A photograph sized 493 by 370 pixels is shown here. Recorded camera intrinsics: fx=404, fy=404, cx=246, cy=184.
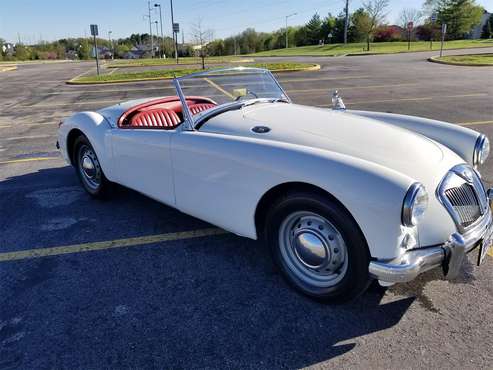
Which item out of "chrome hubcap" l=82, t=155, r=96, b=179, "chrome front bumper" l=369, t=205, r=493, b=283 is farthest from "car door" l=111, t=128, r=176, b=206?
"chrome front bumper" l=369, t=205, r=493, b=283

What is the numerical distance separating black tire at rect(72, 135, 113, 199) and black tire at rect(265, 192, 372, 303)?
227 centimetres

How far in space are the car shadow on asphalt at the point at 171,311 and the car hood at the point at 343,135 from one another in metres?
0.90

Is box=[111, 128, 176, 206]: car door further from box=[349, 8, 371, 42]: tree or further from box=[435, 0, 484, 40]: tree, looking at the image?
box=[435, 0, 484, 40]: tree

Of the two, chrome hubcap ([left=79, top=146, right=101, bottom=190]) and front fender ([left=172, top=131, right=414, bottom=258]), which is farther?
chrome hubcap ([left=79, top=146, right=101, bottom=190])

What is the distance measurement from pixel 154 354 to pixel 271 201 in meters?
1.16

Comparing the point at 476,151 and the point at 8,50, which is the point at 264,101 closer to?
the point at 476,151

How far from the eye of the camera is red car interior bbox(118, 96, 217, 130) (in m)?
3.96

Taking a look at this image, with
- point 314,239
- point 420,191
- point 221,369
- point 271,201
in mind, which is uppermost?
point 420,191

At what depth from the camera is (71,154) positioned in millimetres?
4684

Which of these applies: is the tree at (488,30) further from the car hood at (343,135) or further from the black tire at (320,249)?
the black tire at (320,249)

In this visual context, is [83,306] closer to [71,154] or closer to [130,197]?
[130,197]

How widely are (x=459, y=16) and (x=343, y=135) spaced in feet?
228

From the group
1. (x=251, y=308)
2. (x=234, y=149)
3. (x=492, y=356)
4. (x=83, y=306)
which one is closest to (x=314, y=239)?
(x=251, y=308)

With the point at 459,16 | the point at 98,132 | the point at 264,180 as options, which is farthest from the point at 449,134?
the point at 459,16
